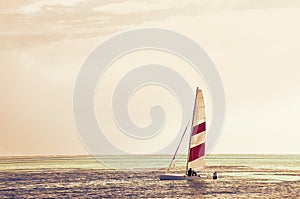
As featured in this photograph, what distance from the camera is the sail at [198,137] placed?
14238cm

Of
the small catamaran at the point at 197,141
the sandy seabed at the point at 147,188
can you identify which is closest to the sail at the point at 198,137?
the small catamaran at the point at 197,141

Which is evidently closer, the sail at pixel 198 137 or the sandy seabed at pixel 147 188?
the sandy seabed at pixel 147 188

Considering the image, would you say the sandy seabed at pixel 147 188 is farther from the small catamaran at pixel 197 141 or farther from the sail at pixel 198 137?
the sail at pixel 198 137

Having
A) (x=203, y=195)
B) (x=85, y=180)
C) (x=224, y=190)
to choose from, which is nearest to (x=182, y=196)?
(x=203, y=195)

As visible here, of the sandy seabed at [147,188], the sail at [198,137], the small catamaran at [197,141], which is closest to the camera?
the sandy seabed at [147,188]

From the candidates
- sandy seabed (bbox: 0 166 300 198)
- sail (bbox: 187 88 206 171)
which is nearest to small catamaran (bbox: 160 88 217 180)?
sail (bbox: 187 88 206 171)

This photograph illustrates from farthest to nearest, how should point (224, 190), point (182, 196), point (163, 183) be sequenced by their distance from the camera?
point (163, 183), point (224, 190), point (182, 196)

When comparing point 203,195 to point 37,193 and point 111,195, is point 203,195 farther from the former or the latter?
point 37,193

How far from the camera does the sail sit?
467ft

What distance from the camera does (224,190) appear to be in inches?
5561

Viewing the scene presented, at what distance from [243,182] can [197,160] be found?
19.8 m

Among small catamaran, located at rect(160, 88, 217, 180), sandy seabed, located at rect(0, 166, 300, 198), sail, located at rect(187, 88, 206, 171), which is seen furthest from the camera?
small catamaran, located at rect(160, 88, 217, 180)

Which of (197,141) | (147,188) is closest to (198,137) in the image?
(197,141)

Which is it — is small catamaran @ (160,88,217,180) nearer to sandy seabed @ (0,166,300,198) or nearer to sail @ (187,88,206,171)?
sail @ (187,88,206,171)
